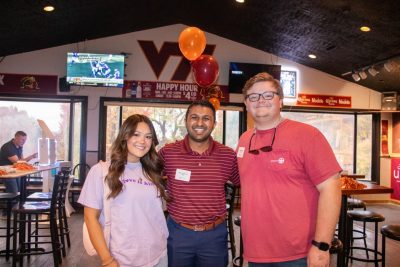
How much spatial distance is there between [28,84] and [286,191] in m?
6.57

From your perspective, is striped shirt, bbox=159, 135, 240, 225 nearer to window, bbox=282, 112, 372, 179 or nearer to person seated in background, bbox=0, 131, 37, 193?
person seated in background, bbox=0, 131, 37, 193

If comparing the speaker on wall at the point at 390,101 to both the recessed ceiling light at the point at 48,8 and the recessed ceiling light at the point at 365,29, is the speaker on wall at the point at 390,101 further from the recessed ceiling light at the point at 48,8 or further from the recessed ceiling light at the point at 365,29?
the recessed ceiling light at the point at 48,8

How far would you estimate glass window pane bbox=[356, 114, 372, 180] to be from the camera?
8.21 meters

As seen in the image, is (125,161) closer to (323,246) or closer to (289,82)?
(323,246)

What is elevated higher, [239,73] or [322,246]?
[239,73]

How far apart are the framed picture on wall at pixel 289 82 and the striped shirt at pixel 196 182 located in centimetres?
574

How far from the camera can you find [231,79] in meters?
7.28

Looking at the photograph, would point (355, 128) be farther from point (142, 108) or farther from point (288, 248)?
point (288, 248)

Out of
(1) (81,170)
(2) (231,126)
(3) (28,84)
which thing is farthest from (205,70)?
(3) (28,84)

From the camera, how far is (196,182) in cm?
206

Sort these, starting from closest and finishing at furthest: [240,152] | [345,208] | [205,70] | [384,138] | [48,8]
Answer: [240,152] < [345,208] < [205,70] < [48,8] < [384,138]

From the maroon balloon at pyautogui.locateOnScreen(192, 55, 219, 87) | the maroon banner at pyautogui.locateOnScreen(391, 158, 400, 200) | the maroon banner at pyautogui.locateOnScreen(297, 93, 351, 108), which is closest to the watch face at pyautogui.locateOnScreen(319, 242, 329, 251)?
the maroon balloon at pyautogui.locateOnScreen(192, 55, 219, 87)

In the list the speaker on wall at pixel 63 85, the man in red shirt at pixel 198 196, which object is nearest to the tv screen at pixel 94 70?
the speaker on wall at pixel 63 85

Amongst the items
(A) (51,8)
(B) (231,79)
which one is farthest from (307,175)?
(B) (231,79)
